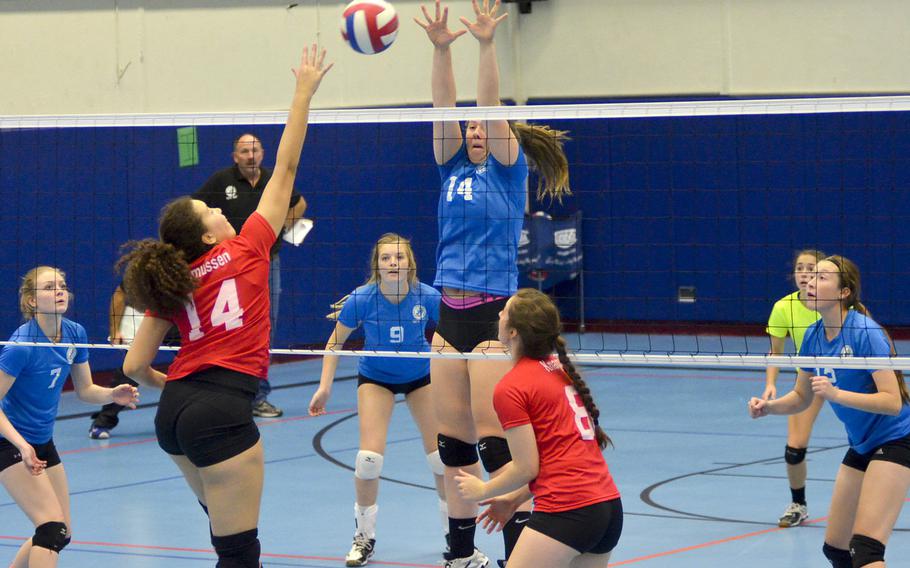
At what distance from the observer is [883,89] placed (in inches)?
582

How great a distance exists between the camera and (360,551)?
6.91 m

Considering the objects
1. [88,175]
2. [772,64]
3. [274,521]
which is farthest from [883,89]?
[274,521]

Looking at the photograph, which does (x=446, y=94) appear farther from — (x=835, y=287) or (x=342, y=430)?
(x=342, y=430)

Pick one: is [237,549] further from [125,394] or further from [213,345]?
[125,394]

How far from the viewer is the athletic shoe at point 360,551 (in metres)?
6.86

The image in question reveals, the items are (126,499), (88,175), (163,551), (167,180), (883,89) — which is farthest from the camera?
(883,89)

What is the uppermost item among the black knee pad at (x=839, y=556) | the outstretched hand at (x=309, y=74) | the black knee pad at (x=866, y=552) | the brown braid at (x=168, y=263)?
the outstretched hand at (x=309, y=74)

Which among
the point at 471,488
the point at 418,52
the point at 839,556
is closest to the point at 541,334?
the point at 471,488

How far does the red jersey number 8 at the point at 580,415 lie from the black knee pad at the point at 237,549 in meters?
1.20

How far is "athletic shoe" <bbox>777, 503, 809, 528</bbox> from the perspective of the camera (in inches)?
296

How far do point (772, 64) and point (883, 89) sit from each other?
1219 millimetres

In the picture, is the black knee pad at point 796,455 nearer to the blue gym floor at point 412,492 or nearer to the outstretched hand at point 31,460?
the blue gym floor at point 412,492

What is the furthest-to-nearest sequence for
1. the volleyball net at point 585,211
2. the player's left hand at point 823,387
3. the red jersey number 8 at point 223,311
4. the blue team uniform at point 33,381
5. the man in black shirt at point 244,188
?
1. the volleyball net at point 585,211
2. the man in black shirt at point 244,188
3. the blue team uniform at point 33,381
4. the player's left hand at point 823,387
5. the red jersey number 8 at point 223,311

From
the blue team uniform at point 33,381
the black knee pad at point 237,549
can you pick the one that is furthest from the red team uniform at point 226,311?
the blue team uniform at point 33,381
